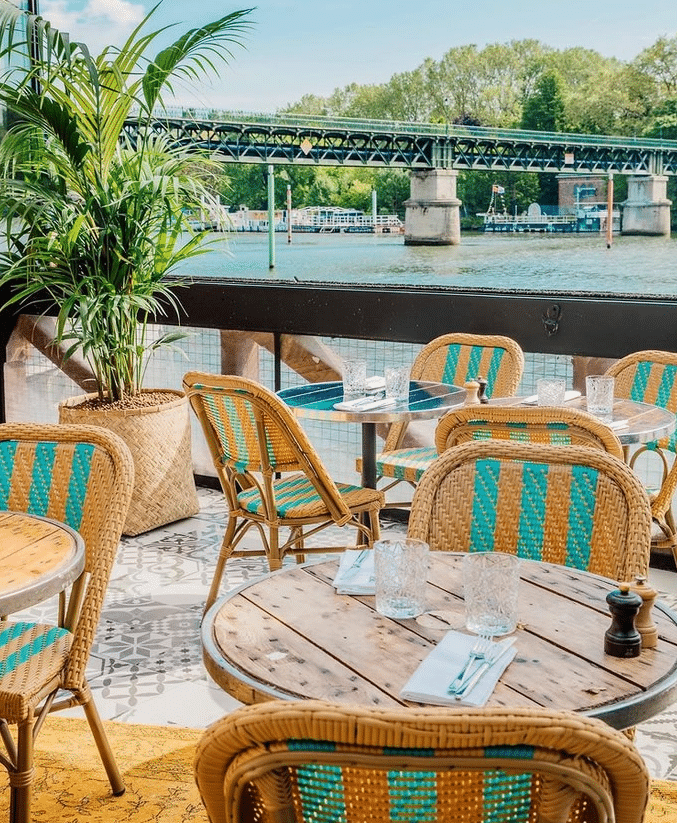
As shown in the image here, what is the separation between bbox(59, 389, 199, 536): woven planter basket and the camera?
452cm

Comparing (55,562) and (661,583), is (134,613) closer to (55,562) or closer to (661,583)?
(55,562)

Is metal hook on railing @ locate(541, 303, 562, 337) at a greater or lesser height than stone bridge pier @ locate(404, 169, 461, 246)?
lesser

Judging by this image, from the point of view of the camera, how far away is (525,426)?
2.69 meters

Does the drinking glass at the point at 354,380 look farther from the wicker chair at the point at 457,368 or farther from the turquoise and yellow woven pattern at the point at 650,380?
the turquoise and yellow woven pattern at the point at 650,380

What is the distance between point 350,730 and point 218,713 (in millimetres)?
2126

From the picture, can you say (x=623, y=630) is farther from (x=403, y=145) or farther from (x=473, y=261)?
(x=403, y=145)

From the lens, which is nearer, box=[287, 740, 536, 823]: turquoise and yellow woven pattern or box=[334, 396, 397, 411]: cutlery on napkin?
box=[287, 740, 536, 823]: turquoise and yellow woven pattern

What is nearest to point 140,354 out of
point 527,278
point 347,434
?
point 347,434

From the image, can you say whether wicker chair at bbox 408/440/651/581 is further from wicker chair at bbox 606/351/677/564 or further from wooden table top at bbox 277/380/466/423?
wicker chair at bbox 606/351/677/564

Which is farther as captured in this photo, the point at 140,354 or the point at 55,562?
the point at 140,354

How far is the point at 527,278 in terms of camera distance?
480cm

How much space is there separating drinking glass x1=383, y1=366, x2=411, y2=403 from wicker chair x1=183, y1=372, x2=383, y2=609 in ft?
1.19

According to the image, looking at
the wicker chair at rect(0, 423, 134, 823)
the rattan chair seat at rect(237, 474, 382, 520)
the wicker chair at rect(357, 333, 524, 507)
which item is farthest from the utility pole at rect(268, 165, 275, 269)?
the wicker chair at rect(0, 423, 134, 823)

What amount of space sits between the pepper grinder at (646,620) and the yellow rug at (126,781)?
0.94 m
